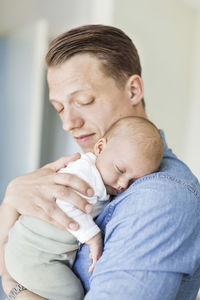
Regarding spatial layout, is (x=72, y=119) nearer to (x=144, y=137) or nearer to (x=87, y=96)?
(x=87, y=96)

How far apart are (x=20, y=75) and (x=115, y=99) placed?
5.38 feet

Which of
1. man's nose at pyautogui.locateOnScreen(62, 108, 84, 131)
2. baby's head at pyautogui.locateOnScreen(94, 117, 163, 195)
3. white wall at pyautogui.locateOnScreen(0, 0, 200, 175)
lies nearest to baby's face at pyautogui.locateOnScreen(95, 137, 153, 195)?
baby's head at pyautogui.locateOnScreen(94, 117, 163, 195)

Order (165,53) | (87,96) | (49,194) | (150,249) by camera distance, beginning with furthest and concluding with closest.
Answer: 1. (165,53)
2. (87,96)
3. (49,194)
4. (150,249)

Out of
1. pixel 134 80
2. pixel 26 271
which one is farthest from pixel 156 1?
pixel 26 271

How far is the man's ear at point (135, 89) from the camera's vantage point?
1.16 meters

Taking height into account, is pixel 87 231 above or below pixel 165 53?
below

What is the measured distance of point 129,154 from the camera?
0.90 meters

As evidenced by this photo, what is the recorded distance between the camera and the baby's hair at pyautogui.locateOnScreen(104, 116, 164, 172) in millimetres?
885

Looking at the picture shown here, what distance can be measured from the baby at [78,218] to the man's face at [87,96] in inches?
6.7

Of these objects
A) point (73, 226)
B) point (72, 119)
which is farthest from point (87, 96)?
point (73, 226)

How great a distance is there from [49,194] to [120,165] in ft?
0.77

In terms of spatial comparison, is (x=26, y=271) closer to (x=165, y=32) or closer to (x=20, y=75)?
(x=20, y=75)

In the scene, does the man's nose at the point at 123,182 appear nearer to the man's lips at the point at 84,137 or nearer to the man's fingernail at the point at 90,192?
the man's fingernail at the point at 90,192

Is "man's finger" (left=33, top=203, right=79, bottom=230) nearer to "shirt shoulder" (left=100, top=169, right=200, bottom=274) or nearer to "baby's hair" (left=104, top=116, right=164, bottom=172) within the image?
"shirt shoulder" (left=100, top=169, right=200, bottom=274)
